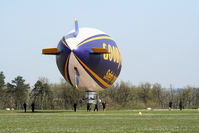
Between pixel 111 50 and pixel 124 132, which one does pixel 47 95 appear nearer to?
pixel 111 50

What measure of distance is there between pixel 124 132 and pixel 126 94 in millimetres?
96420

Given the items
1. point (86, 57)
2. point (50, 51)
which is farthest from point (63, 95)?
point (86, 57)

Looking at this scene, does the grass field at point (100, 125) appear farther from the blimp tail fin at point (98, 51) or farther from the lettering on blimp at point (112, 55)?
the lettering on blimp at point (112, 55)

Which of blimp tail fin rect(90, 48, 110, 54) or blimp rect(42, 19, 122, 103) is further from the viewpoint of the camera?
blimp tail fin rect(90, 48, 110, 54)

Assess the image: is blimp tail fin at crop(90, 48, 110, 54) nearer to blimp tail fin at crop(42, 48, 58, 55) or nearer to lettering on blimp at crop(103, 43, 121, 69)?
lettering on blimp at crop(103, 43, 121, 69)

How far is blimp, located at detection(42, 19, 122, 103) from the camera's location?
51594mm

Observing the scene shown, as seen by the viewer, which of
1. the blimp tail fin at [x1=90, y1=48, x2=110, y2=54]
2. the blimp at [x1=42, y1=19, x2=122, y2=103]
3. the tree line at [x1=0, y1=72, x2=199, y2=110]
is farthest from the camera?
the tree line at [x1=0, y1=72, x2=199, y2=110]

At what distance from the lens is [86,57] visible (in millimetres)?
51969

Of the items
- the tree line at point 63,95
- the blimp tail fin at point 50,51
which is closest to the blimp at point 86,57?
the blimp tail fin at point 50,51

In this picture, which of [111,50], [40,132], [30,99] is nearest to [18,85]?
[30,99]

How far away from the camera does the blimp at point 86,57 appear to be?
51594mm

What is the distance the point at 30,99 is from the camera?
11344cm

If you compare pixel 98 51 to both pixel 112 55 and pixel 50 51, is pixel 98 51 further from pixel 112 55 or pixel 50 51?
pixel 50 51

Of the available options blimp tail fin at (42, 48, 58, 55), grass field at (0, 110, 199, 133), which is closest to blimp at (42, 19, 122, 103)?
blimp tail fin at (42, 48, 58, 55)
